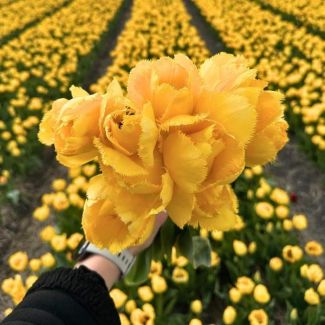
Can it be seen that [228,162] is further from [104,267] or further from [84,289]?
[104,267]

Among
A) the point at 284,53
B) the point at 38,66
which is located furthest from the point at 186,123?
the point at 284,53

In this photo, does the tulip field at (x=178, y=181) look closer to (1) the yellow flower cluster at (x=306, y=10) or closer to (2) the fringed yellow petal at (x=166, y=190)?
(2) the fringed yellow petal at (x=166, y=190)

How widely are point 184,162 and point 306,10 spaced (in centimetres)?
980

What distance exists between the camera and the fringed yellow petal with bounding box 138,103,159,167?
75 centimetres

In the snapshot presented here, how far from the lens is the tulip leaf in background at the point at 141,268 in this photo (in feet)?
4.88

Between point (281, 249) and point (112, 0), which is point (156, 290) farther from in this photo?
point (112, 0)

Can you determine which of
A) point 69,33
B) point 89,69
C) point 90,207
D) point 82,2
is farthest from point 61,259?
point 82,2

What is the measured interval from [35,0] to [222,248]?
42.3ft

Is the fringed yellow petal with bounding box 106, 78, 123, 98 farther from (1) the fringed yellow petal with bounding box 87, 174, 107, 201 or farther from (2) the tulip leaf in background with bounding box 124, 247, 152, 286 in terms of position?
(2) the tulip leaf in background with bounding box 124, 247, 152, 286

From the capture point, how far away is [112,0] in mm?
13227

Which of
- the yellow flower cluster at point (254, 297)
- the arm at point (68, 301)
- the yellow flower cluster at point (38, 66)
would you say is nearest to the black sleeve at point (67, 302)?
the arm at point (68, 301)

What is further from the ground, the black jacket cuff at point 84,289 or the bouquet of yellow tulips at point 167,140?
the bouquet of yellow tulips at point 167,140

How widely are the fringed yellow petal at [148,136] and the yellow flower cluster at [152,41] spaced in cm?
465

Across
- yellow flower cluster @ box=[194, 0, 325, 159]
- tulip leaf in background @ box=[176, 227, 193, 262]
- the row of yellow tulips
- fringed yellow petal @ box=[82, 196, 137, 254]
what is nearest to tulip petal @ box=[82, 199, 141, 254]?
fringed yellow petal @ box=[82, 196, 137, 254]
